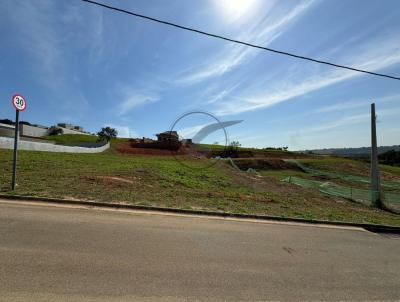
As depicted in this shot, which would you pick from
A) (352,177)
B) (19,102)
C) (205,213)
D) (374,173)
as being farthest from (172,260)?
(352,177)

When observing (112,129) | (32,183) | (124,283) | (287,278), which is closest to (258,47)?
(287,278)

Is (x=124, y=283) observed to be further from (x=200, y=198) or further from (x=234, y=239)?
(x=200, y=198)

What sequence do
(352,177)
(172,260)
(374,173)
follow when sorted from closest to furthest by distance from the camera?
(172,260) < (374,173) < (352,177)

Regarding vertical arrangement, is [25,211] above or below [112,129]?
below

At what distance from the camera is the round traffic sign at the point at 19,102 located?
8758 mm

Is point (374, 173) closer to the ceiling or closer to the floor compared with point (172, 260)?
closer to the ceiling

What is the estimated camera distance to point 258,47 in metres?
8.56

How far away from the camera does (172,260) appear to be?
15.8 feet

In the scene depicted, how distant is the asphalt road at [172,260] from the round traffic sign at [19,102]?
3268 mm

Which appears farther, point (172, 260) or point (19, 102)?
point (19, 102)

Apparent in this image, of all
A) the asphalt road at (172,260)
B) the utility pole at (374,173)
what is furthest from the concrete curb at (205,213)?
the utility pole at (374,173)

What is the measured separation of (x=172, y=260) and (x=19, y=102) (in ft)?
24.7

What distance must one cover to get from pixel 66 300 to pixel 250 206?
25.8 ft

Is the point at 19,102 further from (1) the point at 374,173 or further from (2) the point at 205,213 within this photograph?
(1) the point at 374,173
